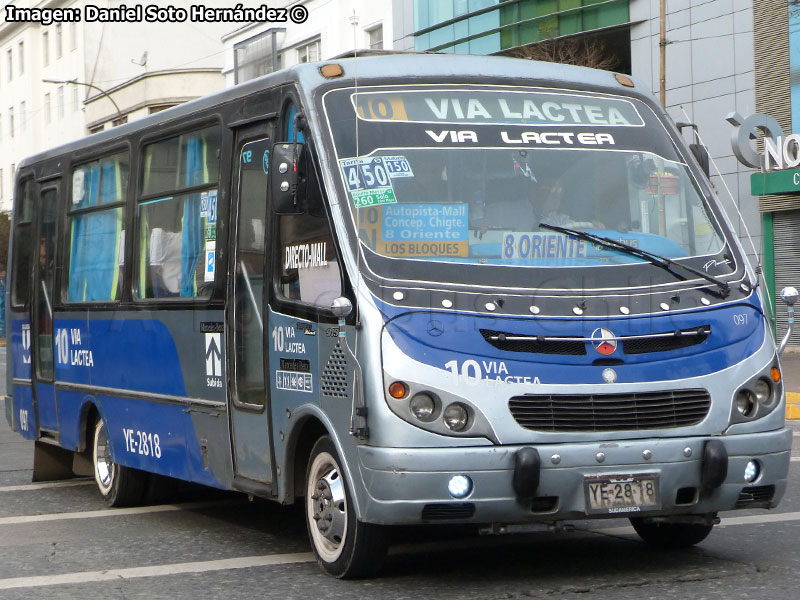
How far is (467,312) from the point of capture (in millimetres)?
6383

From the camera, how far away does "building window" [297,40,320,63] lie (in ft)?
134

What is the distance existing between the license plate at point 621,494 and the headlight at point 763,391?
0.72m

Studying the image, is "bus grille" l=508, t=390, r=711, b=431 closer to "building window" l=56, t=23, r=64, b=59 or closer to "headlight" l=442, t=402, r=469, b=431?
"headlight" l=442, t=402, r=469, b=431

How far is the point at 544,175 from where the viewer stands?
700 centimetres

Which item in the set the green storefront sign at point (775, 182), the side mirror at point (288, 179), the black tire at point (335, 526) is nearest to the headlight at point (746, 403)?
the black tire at point (335, 526)

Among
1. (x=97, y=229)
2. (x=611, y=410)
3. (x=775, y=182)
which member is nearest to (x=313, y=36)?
(x=775, y=182)

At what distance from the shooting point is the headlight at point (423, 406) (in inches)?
244

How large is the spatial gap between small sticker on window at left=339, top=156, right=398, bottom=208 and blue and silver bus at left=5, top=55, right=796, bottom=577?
12mm

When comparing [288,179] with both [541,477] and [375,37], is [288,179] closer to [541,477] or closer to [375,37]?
[541,477]

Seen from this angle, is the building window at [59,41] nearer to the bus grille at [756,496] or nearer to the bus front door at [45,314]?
the bus front door at [45,314]

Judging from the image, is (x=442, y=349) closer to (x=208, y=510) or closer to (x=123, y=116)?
(x=208, y=510)

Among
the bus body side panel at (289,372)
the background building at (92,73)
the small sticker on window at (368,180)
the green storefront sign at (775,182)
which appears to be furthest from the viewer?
the background building at (92,73)

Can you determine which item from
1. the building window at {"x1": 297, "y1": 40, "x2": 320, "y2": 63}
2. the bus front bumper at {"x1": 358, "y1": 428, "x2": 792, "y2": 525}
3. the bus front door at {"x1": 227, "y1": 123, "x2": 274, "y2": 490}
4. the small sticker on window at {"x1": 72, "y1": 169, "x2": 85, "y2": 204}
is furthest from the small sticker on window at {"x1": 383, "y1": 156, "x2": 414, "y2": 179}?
the building window at {"x1": 297, "y1": 40, "x2": 320, "y2": 63}

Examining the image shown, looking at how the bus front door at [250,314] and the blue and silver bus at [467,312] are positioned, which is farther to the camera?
the bus front door at [250,314]
